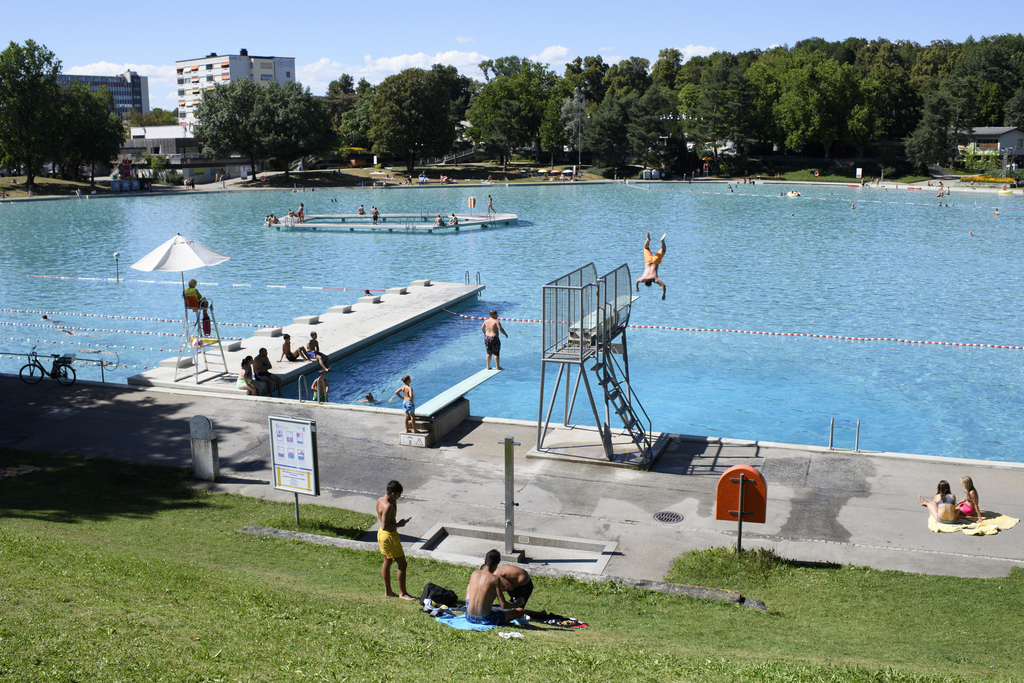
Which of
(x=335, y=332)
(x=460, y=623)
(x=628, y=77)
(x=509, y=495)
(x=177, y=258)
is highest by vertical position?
(x=628, y=77)

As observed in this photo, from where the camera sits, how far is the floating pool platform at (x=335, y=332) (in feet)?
64.0

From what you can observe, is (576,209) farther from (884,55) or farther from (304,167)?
(884,55)

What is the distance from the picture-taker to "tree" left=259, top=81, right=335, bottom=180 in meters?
91.3

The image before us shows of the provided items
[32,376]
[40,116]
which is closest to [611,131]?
[40,116]

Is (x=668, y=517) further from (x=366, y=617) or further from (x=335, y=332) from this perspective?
(x=335, y=332)

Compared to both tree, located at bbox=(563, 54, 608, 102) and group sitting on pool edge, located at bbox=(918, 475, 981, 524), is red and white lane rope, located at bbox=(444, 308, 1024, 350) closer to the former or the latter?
group sitting on pool edge, located at bbox=(918, 475, 981, 524)

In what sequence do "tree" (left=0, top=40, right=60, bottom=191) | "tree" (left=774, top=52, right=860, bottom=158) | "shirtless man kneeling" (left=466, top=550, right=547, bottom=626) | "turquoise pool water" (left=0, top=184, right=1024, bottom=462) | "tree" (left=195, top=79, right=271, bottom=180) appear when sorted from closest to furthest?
1. "shirtless man kneeling" (left=466, top=550, right=547, bottom=626)
2. "turquoise pool water" (left=0, top=184, right=1024, bottom=462)
3. "tree" (left=0, top=40, right=60, bottom=191)
4. "tree" (left=195, top=79, right=271, bottom=180)
5. "tree" (left=774, top=52, right=860, bottom=158)

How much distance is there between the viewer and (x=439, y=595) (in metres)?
8.79

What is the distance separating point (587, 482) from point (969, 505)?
5613mm

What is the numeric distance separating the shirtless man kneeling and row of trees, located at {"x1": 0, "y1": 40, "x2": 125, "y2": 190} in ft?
292

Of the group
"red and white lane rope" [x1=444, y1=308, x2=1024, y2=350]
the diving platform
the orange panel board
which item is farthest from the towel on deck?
"red and white lane rope" [x1=444, y1=308, x2=1024, y2=350]

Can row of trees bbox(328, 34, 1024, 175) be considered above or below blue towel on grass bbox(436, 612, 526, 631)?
above

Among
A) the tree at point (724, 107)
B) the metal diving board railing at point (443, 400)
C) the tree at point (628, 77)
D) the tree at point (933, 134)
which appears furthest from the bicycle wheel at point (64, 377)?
the tree at point (628, 77)

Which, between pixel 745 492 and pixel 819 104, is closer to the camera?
pixel 745 492
